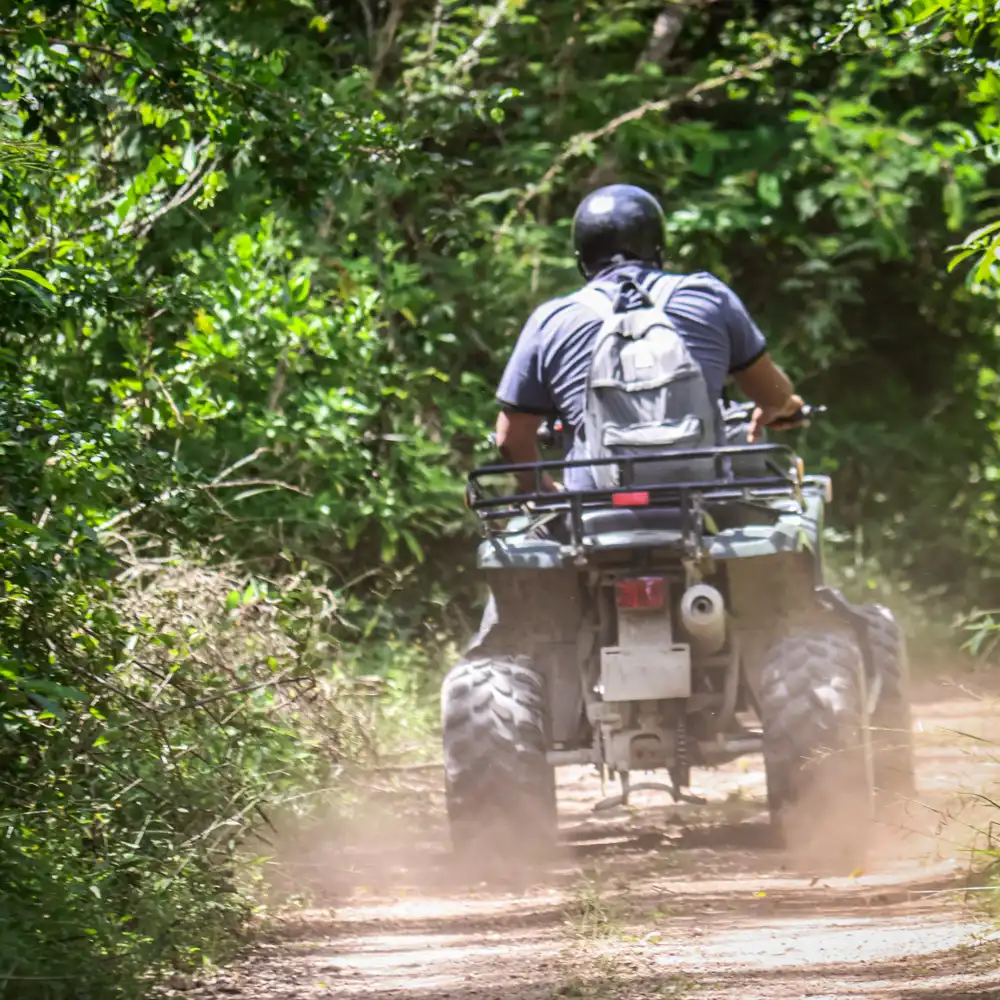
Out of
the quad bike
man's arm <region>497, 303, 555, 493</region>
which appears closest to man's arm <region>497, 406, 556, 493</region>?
man's arm <region>497, 303, 555, 493</region>

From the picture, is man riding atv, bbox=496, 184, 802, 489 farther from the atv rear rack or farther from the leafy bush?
the leafy bush

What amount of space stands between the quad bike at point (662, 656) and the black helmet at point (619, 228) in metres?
1.01

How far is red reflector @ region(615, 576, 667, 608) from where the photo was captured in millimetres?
5906

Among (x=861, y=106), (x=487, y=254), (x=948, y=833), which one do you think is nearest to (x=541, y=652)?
(x=948, y=833)

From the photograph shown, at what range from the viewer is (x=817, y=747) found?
5.80 metres

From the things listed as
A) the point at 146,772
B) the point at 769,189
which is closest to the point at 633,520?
the point at 146,772

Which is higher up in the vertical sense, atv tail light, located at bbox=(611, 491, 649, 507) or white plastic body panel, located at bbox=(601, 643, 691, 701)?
atv tail light, located at bbox=(611, 491, 649, 507)

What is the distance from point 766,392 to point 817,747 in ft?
5.07

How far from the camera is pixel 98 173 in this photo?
8250 millimetres

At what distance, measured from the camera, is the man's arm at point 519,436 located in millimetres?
6711

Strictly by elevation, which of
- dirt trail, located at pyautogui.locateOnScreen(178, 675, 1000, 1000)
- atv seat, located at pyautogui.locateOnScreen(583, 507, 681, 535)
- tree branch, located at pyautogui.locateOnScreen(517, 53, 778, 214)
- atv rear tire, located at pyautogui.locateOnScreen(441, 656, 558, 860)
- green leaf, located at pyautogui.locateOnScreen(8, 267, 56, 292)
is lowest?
dirt trail, located at pyautogui.locateOnScreen(178, 675, 1000, 1000)

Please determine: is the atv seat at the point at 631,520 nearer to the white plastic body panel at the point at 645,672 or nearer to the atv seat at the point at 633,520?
the atv seat at the point at 633,520

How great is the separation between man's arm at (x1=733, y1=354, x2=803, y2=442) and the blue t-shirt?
7 cm

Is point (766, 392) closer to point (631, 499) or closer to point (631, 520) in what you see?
point (631, 520)
